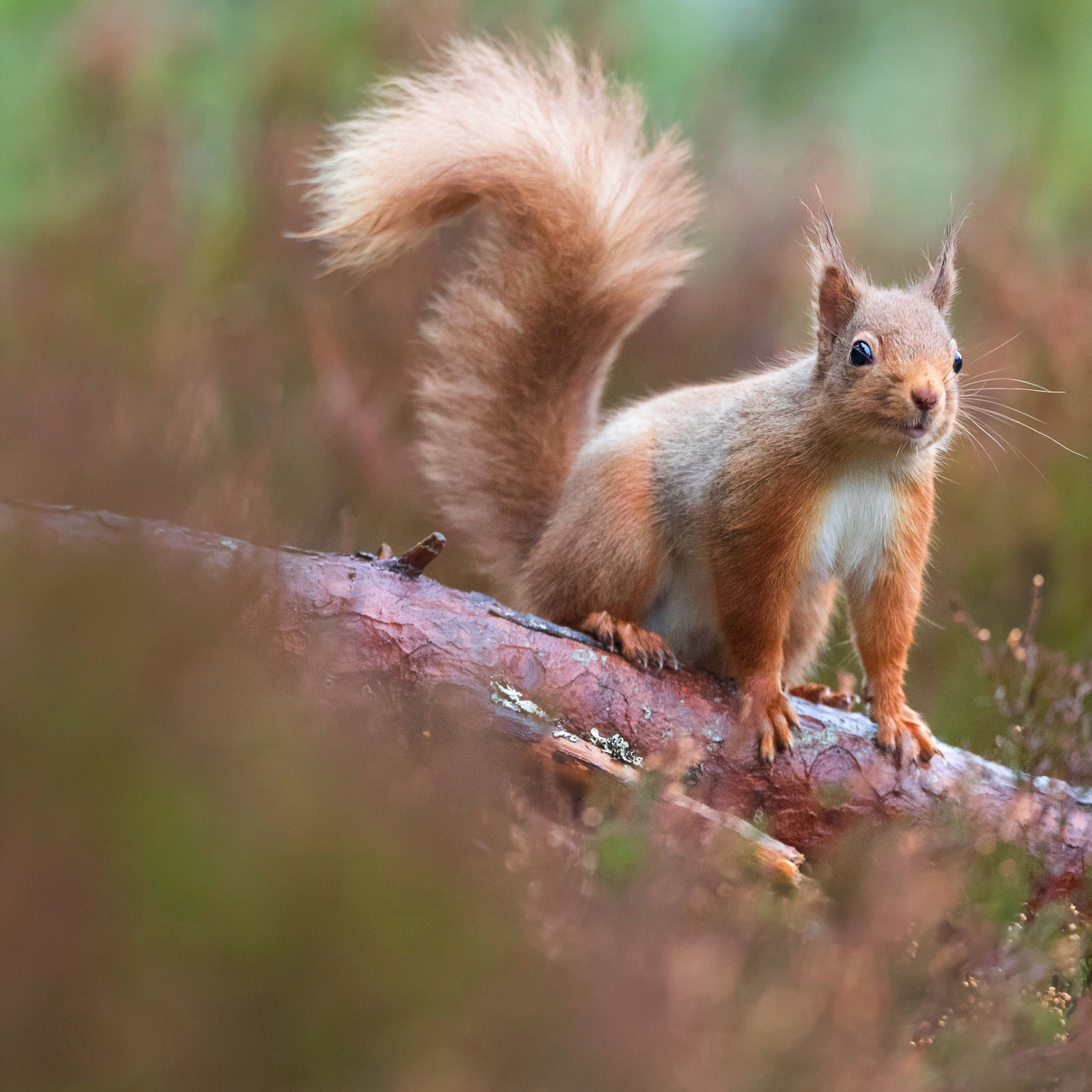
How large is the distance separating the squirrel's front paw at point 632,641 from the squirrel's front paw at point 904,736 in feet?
1.34

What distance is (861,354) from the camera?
5.74 ft

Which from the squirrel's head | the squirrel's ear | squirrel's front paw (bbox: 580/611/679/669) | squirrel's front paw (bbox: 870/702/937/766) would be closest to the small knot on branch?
squirrel's front paw (bbox: 580/611/679/669)

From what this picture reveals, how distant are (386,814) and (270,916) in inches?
4.3

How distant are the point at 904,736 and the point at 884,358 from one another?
27.6 inches

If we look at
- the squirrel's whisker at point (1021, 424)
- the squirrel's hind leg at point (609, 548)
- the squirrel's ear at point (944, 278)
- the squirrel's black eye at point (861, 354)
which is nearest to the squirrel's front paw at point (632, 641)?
the squirrel's hind leg at point (609, 548)

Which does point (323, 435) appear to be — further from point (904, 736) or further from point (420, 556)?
point (904, 736)

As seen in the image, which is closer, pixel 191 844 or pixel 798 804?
pixel 191 844

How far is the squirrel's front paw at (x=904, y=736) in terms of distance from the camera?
1825 mm

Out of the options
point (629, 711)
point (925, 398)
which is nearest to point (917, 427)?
point (925, 398)

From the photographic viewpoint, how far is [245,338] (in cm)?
342

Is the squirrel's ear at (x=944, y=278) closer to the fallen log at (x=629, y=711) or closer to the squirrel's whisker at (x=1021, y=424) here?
the squirrel's whisker at (x=1021, y=424)

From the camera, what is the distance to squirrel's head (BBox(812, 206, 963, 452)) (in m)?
1.69

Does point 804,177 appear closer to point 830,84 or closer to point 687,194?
point 830,84

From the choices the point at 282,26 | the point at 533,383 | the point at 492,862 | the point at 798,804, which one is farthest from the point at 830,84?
the point at 492,862
